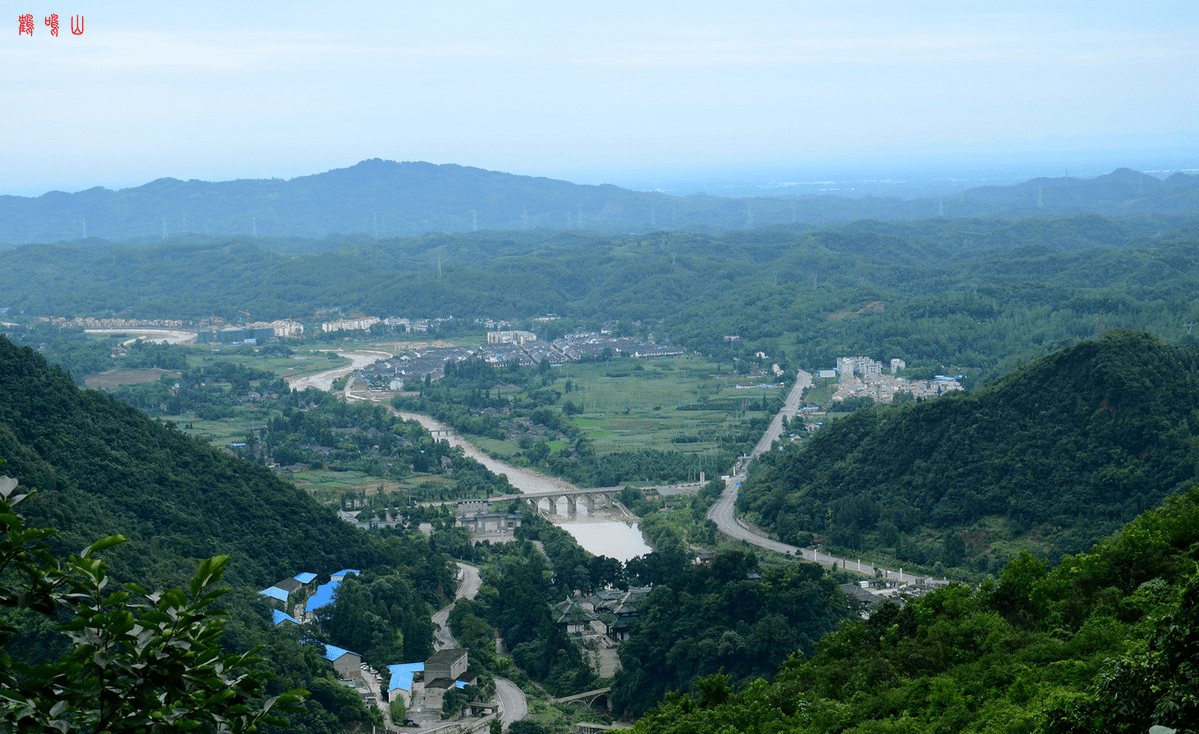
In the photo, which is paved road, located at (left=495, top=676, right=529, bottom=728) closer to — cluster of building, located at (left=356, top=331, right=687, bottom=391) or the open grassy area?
the open grassy area

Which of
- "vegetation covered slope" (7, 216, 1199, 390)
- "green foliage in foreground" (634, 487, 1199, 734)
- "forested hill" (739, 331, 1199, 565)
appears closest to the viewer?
"green foliage in foreground" (634, 487, 1199, 734)

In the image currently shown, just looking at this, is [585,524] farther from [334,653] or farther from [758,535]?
[334,653]

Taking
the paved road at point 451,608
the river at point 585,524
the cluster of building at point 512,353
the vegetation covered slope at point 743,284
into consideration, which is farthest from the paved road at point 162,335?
the paved road at point 451,608

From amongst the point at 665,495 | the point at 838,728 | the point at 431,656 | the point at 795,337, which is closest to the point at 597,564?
the point at 431,656

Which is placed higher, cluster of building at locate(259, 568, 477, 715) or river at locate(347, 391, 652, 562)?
cluster of building at locate(259, 568, 477, 715)

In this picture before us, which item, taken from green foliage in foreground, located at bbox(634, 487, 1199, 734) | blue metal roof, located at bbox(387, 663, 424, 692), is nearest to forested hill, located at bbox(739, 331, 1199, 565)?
green foliage in foreground, located at bbox(634, 487, 1199, 734)

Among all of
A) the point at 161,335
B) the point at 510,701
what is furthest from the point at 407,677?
the point at 161,335

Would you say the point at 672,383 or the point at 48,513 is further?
the point at 672,383

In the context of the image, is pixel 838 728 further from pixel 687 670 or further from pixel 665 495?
pixel 665 495
